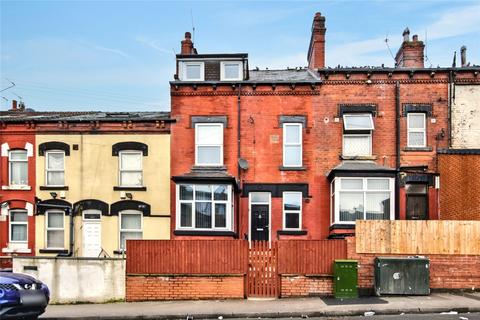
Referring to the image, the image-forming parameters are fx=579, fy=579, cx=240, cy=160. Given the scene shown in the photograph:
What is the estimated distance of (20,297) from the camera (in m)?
13.5

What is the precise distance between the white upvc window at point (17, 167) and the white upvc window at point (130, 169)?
451 centimetres

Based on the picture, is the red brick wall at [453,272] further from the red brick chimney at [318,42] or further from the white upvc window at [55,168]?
the white upvc window at [55,168]

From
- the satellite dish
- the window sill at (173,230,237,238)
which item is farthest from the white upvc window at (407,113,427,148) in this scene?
the window sill at (173,230,237,238)

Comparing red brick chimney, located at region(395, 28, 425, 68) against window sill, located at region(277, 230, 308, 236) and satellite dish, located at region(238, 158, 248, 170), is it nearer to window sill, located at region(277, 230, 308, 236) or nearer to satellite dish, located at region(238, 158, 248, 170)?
satellite dish, located at region(238, 158, 248, 170)

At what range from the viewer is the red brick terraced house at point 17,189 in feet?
85.7

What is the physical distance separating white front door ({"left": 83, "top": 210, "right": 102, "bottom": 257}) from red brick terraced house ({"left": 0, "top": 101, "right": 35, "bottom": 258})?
2.39 meters

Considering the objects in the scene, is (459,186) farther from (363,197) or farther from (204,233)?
(204,233)

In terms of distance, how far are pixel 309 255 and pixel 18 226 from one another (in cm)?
1464

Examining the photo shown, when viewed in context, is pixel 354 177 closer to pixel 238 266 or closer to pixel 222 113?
pixel 222 113

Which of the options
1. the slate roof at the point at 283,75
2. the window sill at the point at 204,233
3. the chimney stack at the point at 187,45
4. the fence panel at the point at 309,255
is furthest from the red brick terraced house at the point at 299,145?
the fence panel at the point at 309,255

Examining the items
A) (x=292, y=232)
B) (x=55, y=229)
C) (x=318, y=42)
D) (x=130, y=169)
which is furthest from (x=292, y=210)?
(x=55, y=229)

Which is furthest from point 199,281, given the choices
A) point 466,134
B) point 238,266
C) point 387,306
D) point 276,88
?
point 466,134

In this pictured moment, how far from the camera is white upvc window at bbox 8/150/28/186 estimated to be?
2661 centimetres

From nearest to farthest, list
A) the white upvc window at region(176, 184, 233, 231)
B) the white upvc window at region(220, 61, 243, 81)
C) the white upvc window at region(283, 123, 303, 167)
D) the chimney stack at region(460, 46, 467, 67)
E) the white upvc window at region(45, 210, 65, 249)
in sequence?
the white upvc window at region(176, 184, 233, 231) → the white upvc window at region(283, 123, 303, 167) → the white upvc window at region(45, 210, 65, 249) → the white upvc window at region(220, 61, 243, 81) → the chimney stack at region(460, 46, 467, 67)
